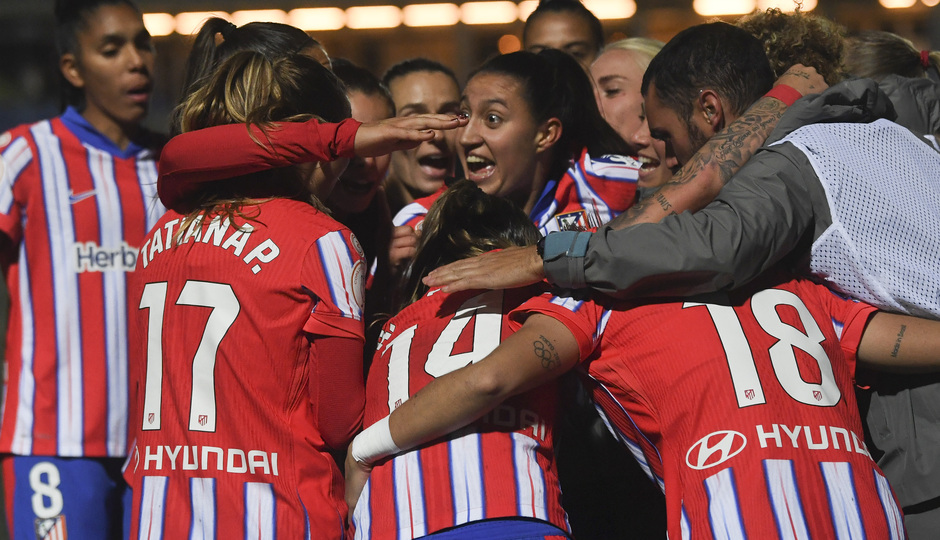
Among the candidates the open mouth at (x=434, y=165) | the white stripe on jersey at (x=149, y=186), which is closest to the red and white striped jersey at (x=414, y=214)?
the open mouth at (x=434, y=165)

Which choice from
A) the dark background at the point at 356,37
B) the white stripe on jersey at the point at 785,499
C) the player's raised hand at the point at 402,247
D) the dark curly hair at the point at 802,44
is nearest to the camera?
the white stripe on jersey at the point at 785,499

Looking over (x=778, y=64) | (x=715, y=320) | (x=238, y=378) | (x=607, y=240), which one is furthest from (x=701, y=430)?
(x=778, y=64)

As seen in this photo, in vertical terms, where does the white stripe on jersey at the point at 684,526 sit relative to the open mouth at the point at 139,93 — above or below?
below

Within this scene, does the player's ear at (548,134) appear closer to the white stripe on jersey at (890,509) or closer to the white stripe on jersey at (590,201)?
the white stripe on jersey at (590,201)

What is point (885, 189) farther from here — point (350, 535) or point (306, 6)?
point (306, 6)

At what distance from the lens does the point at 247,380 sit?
2.26m

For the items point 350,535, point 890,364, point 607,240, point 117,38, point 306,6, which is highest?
point 306,6

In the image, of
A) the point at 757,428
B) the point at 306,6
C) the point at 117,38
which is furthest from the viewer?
the point at 306,6

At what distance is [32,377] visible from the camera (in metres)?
3.35

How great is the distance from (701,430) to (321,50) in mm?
1900

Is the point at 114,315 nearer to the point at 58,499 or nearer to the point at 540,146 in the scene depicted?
the point at 58,499

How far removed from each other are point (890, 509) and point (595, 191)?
5.60ft

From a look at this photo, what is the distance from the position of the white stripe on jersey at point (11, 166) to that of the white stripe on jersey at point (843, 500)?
9.35 ft

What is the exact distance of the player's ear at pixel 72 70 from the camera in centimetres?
372
